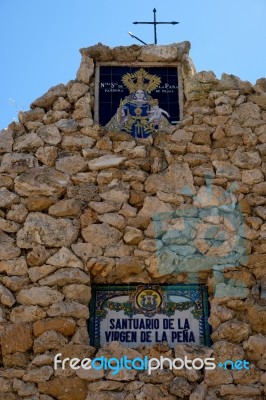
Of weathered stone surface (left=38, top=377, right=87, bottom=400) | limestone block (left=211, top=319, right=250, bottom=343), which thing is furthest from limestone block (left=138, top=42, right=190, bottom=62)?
weathered stone surface (left=38, top=377, right=87, bottom=400)

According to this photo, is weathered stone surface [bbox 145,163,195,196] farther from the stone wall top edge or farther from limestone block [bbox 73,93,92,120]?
the stone wall top edge

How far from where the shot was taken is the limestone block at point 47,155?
21.2 ft

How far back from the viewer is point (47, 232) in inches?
234

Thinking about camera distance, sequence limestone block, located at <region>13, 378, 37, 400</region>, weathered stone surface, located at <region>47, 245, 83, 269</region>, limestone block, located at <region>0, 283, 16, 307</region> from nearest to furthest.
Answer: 1. limestone block, located at <region>13, 378, 37, 400</region>
2. limestone block, located at <region>0, 283, 16, 307</region>
3. weathered stone surface, located at <region>47, 245, 83, 269</region>

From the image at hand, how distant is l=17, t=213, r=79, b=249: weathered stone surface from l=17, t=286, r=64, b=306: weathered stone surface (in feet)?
1.46

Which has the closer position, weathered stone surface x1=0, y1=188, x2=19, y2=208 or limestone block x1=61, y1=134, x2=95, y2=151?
weathered stone surface x1=0, y1=188, x2=19, y2=208

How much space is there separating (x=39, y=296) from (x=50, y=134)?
1831 mm

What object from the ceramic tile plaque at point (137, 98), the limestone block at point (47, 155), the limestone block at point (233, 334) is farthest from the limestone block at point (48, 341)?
the ceramic tile plaque at point (137, 98)

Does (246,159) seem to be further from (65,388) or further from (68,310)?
(65,388)

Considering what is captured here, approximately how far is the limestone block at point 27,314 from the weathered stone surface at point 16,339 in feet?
0.22

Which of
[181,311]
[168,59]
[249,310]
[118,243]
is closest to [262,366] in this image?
[249,310]

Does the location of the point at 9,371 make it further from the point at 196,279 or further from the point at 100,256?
the point at 196,279

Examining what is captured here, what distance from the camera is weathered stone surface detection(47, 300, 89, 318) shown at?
5.51m

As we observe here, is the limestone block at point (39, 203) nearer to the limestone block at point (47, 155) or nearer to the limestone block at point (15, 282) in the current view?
the limestone block at point (47, 155)
